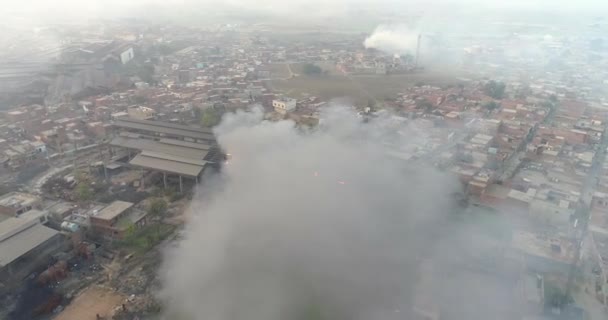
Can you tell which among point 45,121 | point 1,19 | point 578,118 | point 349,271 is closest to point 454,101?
point 578,118

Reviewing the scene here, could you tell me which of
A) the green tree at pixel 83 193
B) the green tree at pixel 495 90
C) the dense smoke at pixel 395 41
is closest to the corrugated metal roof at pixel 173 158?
the green tree at pixel 83 193

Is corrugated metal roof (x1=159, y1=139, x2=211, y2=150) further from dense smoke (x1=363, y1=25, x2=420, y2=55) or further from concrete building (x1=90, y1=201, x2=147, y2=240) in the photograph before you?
dense smoke (x1=363, y1=25, x2=420, y2=55)

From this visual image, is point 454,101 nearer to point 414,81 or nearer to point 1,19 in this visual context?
point 414,81

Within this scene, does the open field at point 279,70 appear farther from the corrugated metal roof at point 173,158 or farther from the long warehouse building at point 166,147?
the corrugated metal roof at point 173,158

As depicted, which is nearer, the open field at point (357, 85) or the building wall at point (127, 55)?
the open field at point (357, 85)

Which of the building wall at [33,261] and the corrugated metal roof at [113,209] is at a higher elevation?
the corrugated metal roof at [113,209]

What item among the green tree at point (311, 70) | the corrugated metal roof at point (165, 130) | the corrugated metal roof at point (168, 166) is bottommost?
the corrugated metal roof at point (168, 166)

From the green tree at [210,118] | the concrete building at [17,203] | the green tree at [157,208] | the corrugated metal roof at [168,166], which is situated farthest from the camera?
the green tree at [210,118]
